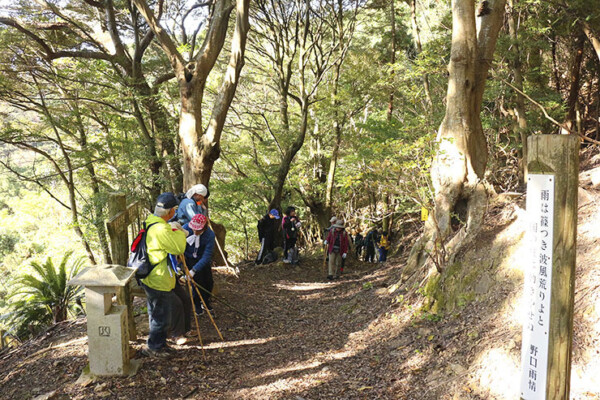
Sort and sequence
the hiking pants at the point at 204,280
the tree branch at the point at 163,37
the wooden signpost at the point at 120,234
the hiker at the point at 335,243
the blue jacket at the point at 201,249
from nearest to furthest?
1. the wooden signpost at the point at 120,234
2. the blue jacket at the point at 201,249
3. the hiking pants at the point at 204,280
4. the tree branch at the point at 163,37
5. the hiker at the point at 335,243

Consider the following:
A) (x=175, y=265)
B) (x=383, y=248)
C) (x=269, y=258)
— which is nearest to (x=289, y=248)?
(x=269, y=258)

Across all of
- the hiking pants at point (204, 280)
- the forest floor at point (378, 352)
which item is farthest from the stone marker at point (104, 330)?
the hiking pants at point (204, 280)

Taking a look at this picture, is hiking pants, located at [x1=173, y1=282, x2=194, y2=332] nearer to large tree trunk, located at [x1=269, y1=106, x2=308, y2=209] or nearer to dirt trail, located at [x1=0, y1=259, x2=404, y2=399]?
dirt trail, located at [x1=0, y1=259, x2=404, y2=399]

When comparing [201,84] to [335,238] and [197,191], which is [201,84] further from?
[335,238]

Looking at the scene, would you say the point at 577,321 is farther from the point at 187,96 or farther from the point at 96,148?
the point at 96,148

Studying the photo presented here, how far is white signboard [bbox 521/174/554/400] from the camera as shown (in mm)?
2342

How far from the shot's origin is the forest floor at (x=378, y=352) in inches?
149

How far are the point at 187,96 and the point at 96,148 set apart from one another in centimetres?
735

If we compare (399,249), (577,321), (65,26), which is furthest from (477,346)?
(65,26)

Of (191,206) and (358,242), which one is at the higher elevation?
(191,206)

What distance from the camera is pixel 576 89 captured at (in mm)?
12328

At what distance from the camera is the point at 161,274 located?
15.9 feet

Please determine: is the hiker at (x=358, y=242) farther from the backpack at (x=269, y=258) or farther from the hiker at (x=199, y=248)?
the hiker at (x=199, y=248)

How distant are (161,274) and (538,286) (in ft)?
13.1
